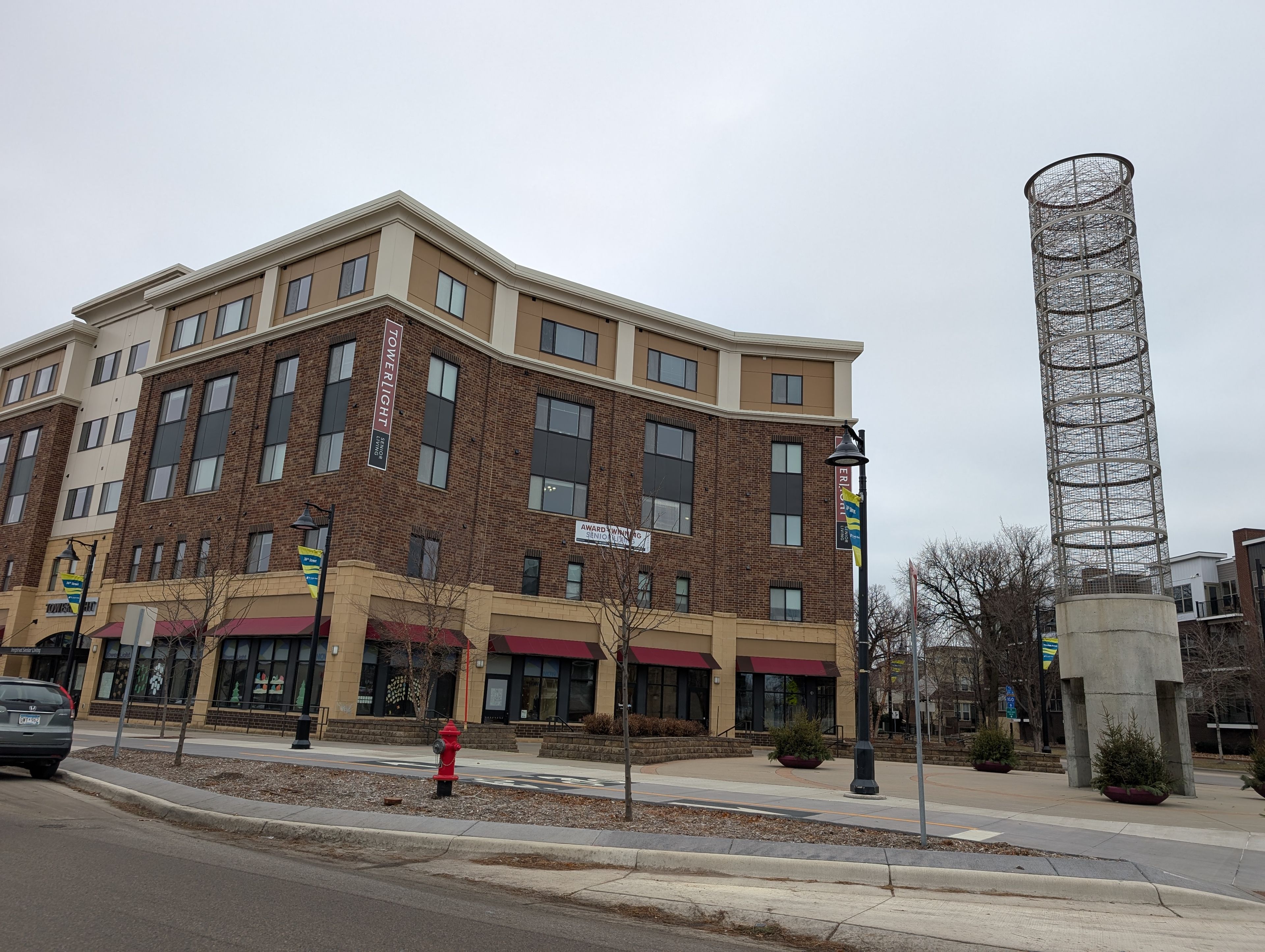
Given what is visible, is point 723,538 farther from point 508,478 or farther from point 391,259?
point 391,259

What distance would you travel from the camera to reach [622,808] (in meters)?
12.6

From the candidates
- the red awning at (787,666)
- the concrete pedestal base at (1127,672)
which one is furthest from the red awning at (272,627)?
the concrete pedestal base at (1127,672)

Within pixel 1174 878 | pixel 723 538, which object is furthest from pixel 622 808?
pixel 723 538

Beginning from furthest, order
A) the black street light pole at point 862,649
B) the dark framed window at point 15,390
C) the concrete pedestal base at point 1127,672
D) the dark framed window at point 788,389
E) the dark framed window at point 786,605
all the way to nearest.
→ the dark framed window at point 15,390
the dark framed window at point 788,389
the dark framed window at point 786,605
the concrete pedestal base at point 1127,672
the black street light pole at point 862,649

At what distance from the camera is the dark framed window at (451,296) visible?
35.4 meters

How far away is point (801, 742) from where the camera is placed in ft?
76.3

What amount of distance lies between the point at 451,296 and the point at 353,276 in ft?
12.7

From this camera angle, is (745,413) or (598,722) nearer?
(598,722)

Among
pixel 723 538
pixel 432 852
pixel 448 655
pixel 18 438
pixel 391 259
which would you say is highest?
pixel 391 259

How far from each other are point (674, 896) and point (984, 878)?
315 centimetres

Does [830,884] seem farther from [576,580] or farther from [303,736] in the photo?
[576,580]

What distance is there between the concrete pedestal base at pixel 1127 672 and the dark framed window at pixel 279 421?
2806 centimetres

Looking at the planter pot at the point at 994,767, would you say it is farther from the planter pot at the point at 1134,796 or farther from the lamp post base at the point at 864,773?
the lamp post base at the point at 864,773

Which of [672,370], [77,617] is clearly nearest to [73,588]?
[77,617]
